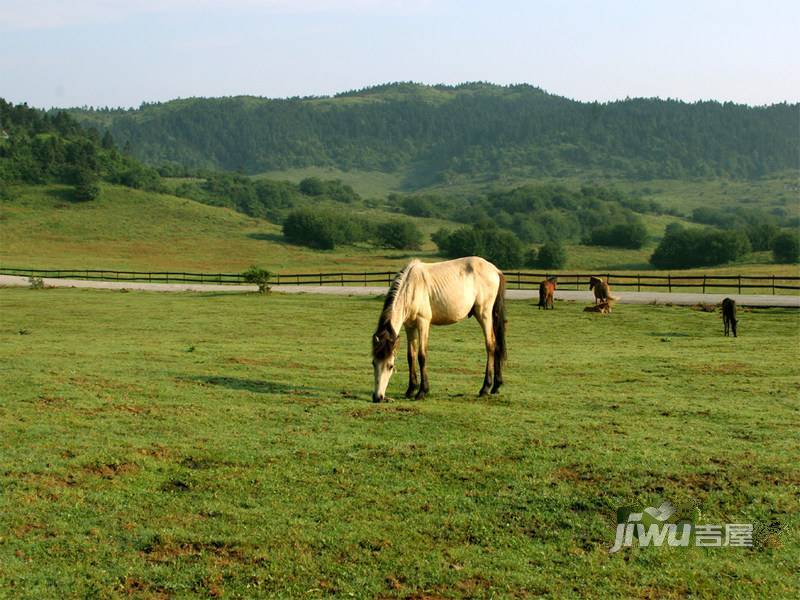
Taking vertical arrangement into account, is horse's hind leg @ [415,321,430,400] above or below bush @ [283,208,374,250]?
below

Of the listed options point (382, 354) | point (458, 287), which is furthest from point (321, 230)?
point (382, 354)

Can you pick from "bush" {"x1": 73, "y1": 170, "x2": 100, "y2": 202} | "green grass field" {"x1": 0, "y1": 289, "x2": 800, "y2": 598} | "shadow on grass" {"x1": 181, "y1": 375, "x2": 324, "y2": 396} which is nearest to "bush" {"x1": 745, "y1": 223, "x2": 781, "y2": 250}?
"bush" {"x1": 73, "y1": 170, "x2": 100, "y2": 202}

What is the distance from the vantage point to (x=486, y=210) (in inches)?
7436

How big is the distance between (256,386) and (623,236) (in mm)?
118754

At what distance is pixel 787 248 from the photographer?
97562 mm

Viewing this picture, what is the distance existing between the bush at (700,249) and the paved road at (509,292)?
5687cm

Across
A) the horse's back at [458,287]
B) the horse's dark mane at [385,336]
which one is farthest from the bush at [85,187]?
the horse's dark mane at [385,336]

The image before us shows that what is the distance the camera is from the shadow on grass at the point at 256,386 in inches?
603

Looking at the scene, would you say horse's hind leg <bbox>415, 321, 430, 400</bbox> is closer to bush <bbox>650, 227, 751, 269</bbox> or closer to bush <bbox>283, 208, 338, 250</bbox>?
bush <bbox>650, 227, 751, 269</bbox>

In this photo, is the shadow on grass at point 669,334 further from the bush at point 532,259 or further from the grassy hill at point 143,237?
the bush at point 532,259

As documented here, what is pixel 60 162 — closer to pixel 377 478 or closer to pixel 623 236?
pixel 623 236

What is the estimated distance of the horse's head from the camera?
46.4 ft

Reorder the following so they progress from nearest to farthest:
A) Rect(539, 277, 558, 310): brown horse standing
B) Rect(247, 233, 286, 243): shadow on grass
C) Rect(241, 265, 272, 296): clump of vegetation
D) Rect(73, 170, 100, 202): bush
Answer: Rect(539, 277, 558, 310): brown horse standing → Rect(241, 265, 272, 296): clump of vegetation → Rect(247, 233, 286, 243): shadow on grass → Rect(73, 170, 100, 202): bush

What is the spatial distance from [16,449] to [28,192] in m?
129
